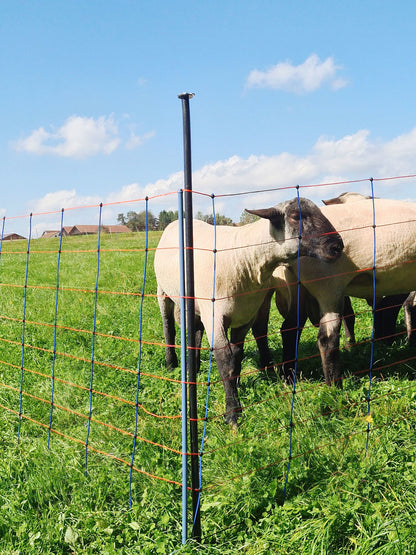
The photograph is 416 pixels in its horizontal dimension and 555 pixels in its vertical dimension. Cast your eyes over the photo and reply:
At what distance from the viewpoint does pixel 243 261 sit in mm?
4492

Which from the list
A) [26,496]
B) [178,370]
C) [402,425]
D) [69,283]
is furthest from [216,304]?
[69,283]

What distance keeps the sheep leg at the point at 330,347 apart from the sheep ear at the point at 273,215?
1093mm

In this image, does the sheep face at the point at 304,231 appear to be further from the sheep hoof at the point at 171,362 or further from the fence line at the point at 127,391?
the sheep hoof at the point at 171,362

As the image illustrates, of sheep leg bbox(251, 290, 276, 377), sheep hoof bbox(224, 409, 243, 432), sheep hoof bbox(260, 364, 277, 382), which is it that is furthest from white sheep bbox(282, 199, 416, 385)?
sheep hoof bbox(224, 409, 243, 432)

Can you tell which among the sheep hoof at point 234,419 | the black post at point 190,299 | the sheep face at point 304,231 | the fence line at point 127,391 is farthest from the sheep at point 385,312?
the black post at point 190,299

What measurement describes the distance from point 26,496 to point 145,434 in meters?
0.98

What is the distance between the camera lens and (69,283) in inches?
440

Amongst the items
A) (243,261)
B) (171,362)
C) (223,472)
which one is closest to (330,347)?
(243,261)

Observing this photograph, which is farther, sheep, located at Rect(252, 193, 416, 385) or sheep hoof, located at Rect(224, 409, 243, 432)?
sheep, located at Rect(252, 193, 416, 385)

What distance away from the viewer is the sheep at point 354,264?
471cm

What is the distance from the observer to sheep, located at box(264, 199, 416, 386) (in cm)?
471

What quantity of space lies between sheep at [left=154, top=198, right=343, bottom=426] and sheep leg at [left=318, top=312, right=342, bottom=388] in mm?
711

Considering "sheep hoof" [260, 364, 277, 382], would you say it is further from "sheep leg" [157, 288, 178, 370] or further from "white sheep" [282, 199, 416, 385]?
"sheep leg" [157, 288, 178, 370]

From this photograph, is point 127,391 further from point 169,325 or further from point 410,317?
point 410,317
